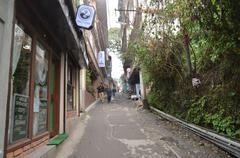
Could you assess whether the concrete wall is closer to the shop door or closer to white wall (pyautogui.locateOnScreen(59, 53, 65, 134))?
the shop door

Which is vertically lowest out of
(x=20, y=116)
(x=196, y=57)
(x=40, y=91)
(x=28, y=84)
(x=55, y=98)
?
(x=20, y=116)

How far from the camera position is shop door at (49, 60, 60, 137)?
765 centimetres

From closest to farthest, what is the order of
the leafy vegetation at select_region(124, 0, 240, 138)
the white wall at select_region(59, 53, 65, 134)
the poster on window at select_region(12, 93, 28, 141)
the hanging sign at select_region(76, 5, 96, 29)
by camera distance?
the poster on window at select_region(12, 93, 28, 141) → the leafy vegetation at select_region(124, 0, 240, 138) → the white wall at select_region(59, 53, 65, 134) → the hanging sign at select_region(76, 5, 96, 29)

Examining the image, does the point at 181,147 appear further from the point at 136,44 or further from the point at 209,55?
the point at 136,44

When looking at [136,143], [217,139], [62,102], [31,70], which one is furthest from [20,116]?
[217,139]

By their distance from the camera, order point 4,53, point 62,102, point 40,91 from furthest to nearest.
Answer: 1. point 62,102
2. point 40,91
3. point 4,53

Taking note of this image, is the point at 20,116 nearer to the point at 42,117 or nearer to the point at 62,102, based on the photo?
the point at 42,117

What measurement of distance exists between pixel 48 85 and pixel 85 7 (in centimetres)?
332

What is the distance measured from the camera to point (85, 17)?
8.40m

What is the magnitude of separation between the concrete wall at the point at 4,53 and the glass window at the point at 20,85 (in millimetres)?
597

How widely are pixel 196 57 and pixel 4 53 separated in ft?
23.5

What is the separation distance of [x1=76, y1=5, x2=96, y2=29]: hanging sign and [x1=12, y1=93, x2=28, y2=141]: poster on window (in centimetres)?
→ 356

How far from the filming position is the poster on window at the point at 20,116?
4.57 metres

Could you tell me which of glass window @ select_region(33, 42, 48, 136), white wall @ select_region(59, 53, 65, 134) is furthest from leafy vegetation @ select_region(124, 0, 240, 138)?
glass window @ select_region(33, 42, 48, 136)
